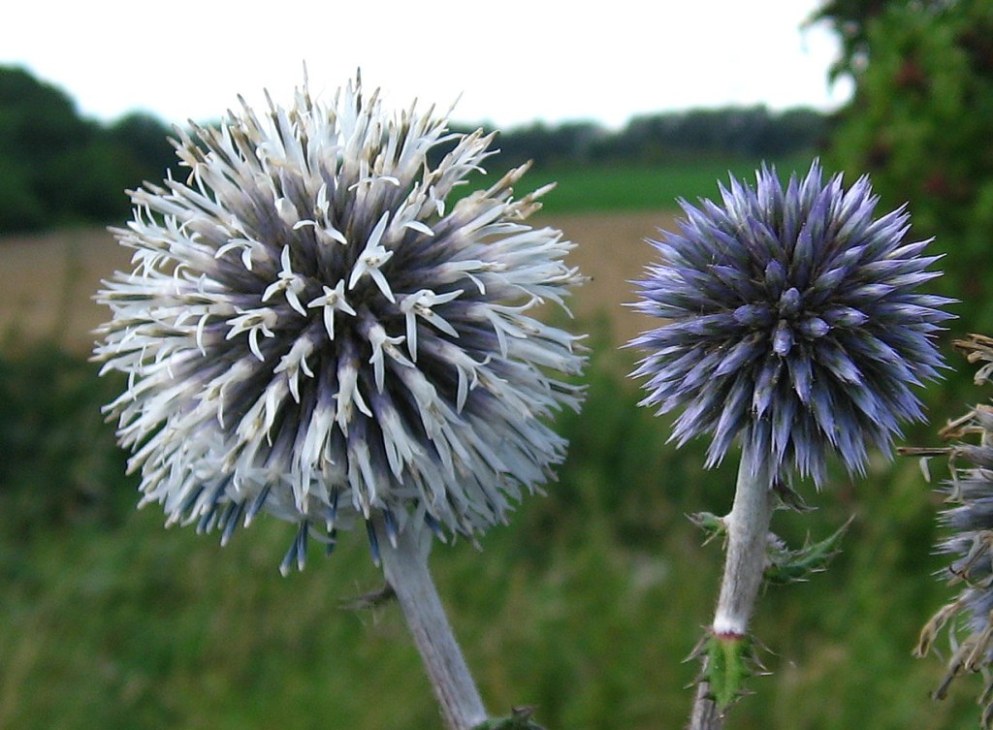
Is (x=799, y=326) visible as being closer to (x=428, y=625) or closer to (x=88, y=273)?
(x=428, y=625)

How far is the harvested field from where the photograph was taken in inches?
349

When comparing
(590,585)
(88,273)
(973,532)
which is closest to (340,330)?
(973,532)

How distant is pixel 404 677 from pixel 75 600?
2.40 m

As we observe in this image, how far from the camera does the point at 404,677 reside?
5.16 meters

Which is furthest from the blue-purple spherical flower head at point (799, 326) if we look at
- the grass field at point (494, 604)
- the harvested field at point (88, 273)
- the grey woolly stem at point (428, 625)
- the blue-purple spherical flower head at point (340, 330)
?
the harvested field at point (88, 273)

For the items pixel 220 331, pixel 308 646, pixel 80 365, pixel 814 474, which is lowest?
pixel 308 646

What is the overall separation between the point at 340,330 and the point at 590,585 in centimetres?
434

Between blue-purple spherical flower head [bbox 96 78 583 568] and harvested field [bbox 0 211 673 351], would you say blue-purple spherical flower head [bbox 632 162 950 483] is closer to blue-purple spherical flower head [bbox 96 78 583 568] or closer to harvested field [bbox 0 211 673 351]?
blue-purple spherical flower head [bbox 96 78 583 568]

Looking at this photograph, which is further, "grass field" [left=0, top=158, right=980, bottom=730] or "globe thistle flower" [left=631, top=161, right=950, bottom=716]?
"grass field" [left=0, top=158, right=980, bottom=730]

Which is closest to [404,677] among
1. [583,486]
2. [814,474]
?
[583,486]

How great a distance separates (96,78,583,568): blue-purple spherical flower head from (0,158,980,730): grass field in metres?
2.18

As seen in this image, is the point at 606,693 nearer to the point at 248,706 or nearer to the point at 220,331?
the point at 248,706

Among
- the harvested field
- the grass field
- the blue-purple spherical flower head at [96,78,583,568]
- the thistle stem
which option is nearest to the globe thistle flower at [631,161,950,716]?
the thistle stem

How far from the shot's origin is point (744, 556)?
1.60m
